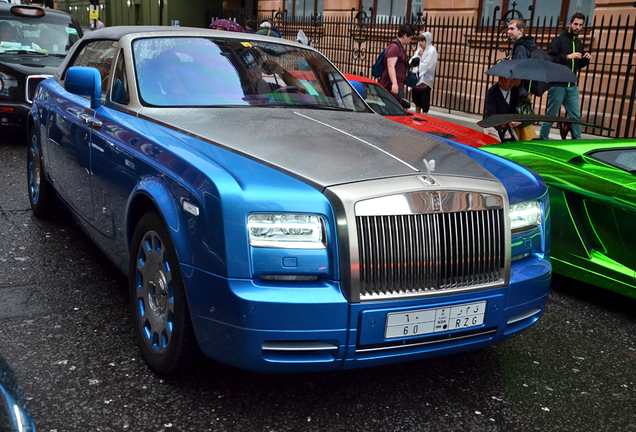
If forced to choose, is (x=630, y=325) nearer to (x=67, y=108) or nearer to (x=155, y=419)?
(x=155, y=419)

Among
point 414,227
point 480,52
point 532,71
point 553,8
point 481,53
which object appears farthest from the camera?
point 481,53

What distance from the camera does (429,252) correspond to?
2742mm

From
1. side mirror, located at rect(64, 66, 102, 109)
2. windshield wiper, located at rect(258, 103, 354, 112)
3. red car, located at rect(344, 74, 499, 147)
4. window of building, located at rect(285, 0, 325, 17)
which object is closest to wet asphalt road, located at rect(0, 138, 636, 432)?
side mirror, located at rect(64, 66, 102, 109)

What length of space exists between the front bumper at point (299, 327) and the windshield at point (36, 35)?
877cm

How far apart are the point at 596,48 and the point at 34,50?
963 centimetres

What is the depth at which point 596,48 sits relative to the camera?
39.8 ft

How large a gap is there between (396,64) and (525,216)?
24.7 ft

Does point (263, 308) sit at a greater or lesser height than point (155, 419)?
greater

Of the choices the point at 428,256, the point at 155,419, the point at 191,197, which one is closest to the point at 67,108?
the point at 191,197

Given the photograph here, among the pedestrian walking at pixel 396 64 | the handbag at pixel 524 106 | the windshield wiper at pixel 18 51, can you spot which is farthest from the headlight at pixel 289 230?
the windshield wiper at pixel 18 51

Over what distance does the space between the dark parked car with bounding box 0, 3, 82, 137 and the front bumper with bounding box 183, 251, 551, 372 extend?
7071 mm

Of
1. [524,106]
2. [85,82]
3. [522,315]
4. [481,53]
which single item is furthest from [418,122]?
[481,53]

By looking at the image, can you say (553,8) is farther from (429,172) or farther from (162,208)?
(162,208)

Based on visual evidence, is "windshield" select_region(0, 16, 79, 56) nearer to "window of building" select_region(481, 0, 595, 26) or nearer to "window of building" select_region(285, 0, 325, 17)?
"window of building" select_region(481, 0, 595, 26)
